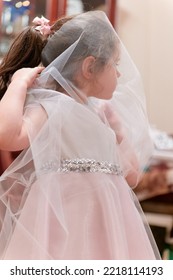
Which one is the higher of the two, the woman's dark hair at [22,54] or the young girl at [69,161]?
the woman's dark hair at [22,54]

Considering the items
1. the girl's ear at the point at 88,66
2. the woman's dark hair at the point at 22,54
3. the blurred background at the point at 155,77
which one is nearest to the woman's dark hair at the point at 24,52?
the woman's dark hair at the point at 22,54

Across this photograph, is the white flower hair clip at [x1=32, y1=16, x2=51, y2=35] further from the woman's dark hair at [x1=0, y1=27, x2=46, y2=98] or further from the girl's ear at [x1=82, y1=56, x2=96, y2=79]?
the girl's ear at [x1=82, y1=56, x2=96, y2=79]

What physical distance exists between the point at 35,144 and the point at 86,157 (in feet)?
0.33

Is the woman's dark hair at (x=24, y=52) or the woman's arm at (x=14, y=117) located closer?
the woman's arm at (x=14, y=117)

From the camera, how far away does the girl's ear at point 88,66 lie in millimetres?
890

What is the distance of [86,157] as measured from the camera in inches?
33.1

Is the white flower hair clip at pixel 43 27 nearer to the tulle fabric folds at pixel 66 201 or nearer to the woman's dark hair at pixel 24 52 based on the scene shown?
the woman's dark hair at pixel 24 52

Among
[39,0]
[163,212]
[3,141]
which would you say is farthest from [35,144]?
[163,212]

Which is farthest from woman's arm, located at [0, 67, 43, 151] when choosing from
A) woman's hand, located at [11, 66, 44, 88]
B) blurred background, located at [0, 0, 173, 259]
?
blurred background, located at [0, 0, 173, 259]

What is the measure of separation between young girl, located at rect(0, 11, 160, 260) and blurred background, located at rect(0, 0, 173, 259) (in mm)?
1372

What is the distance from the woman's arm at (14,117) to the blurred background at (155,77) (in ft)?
4.73

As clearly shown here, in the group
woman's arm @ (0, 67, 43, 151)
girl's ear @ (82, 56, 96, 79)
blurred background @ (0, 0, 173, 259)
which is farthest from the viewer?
blurred background @ (0, 0, 173, 259)

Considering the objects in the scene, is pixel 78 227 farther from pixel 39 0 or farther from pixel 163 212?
pixel 163 212

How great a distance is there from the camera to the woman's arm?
0.78 m
